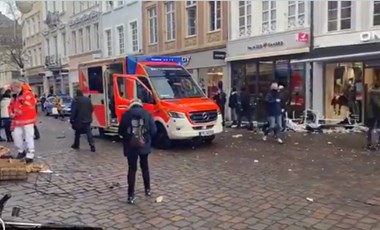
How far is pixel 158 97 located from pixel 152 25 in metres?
16.4

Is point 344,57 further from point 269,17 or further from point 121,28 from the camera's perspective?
point 121,28

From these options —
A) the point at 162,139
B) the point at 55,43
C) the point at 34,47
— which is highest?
the point at 34,47

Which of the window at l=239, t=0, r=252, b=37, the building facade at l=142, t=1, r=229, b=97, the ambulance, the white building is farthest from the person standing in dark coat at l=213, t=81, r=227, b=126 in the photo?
the white building

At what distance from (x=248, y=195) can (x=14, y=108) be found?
5.61 m

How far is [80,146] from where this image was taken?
12.6m

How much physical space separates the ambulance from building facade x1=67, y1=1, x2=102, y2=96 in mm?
20546

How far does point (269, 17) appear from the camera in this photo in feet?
62.1

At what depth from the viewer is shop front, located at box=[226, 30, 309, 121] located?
1744cm

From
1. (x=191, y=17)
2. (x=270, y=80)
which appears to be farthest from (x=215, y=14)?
(x=270, y=80)

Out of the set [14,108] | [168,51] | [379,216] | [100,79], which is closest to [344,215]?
[379,216]

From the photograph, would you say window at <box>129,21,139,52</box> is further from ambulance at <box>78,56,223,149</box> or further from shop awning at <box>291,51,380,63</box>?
shop awning at <box>291,51,380,63</box>

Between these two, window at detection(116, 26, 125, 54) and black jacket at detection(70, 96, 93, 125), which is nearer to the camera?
black jacket at detection(70, 96, 93, 125)

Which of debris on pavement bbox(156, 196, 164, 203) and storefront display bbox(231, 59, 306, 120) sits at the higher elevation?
storefront display bbox(231, 59, 306, 120)

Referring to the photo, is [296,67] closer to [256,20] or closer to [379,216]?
[256,20]
